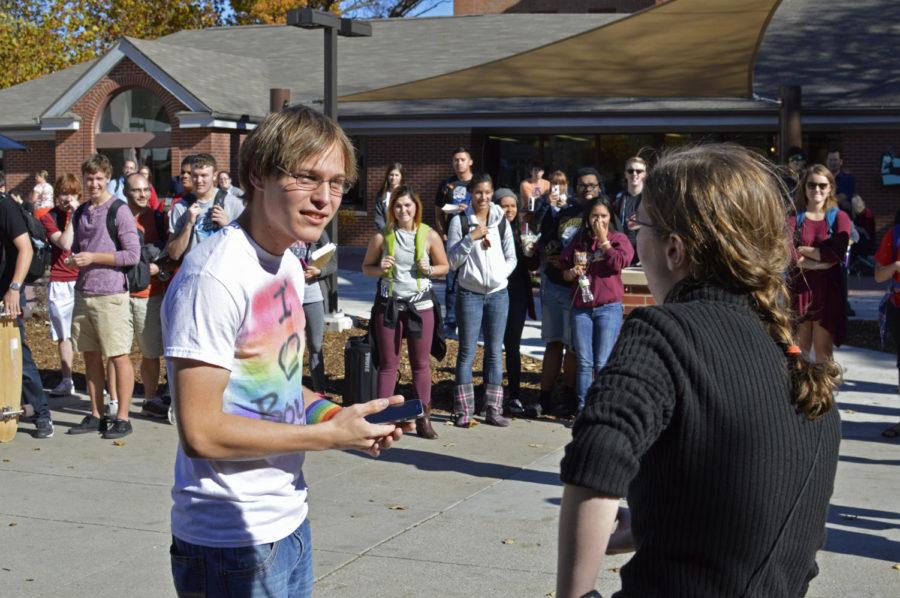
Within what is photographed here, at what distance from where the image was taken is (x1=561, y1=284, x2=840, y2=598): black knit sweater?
191 centimetres

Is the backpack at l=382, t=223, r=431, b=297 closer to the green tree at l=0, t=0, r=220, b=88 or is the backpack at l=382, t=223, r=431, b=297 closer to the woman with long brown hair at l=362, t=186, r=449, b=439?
the woman with long brown hair at l=362, t=186, r=449, b=439

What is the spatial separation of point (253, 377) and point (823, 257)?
692cm

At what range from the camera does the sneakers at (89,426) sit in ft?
27.8

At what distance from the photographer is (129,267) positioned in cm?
839

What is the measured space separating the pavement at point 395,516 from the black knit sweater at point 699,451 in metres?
3.24

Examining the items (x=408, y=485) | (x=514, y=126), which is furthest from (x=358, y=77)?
(x=408, y=485)

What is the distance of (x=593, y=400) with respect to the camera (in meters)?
1.94

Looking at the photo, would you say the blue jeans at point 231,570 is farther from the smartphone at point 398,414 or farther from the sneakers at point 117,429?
the sneakers at point 117,429

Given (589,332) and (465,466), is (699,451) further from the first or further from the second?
(589,332)

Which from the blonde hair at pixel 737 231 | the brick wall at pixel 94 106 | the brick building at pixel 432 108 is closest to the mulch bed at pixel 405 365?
the blonde hair at pixel 737 231

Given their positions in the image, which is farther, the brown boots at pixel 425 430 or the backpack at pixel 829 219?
the backpack at pixel 829 219

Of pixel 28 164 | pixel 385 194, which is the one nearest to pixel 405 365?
pixel 385 194

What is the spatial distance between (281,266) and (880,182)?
2189 centimetres

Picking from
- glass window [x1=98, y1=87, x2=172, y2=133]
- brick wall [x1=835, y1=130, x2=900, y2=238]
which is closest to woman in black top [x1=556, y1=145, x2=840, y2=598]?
brick wall [x1=835, y1=130, x2=900, y2=238]
